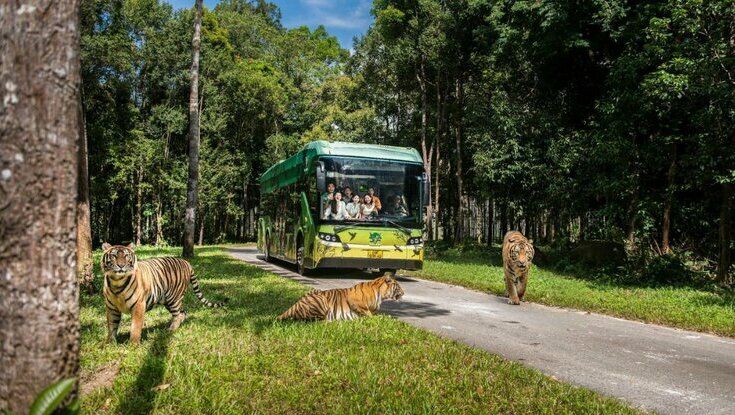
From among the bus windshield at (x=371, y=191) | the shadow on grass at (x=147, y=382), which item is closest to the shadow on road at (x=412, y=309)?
the bus windshield at (x=371, y=191)

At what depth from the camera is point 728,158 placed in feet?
40.0

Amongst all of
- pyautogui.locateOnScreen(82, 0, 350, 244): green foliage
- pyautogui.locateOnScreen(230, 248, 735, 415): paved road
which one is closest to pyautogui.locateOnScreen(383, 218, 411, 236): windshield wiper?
pyautogui.locateOnScreen(230, 248, 735, 415): paved road

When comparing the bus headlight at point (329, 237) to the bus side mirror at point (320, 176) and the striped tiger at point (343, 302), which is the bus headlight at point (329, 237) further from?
the striped tiger at point (343, 302)

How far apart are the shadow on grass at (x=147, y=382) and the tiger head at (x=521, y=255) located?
690cm

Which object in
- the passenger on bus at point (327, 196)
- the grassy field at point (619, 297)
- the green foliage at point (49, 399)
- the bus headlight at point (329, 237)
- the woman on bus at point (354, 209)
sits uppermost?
the passenger on bus at point (327, 196)

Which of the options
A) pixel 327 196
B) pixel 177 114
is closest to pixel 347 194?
pixel 327 196

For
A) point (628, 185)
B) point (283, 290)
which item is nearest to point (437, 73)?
point (628, 185)

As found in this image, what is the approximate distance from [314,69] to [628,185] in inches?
1174

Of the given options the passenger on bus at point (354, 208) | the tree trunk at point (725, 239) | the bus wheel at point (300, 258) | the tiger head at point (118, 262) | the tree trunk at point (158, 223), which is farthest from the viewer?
the tree trunk at point (158, 223)

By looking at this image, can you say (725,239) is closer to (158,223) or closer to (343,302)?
(343,302)

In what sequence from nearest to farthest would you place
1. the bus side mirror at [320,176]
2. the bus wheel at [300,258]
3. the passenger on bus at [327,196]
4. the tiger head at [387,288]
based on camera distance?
the tiger head at [387,288]
the bus side mirror at [320,176]
the passenger on bus at [327,196]
the bus wheel at [300,258]

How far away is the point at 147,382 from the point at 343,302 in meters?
3.47

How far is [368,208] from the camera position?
1370 cm

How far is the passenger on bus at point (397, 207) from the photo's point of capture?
13.9 meters
